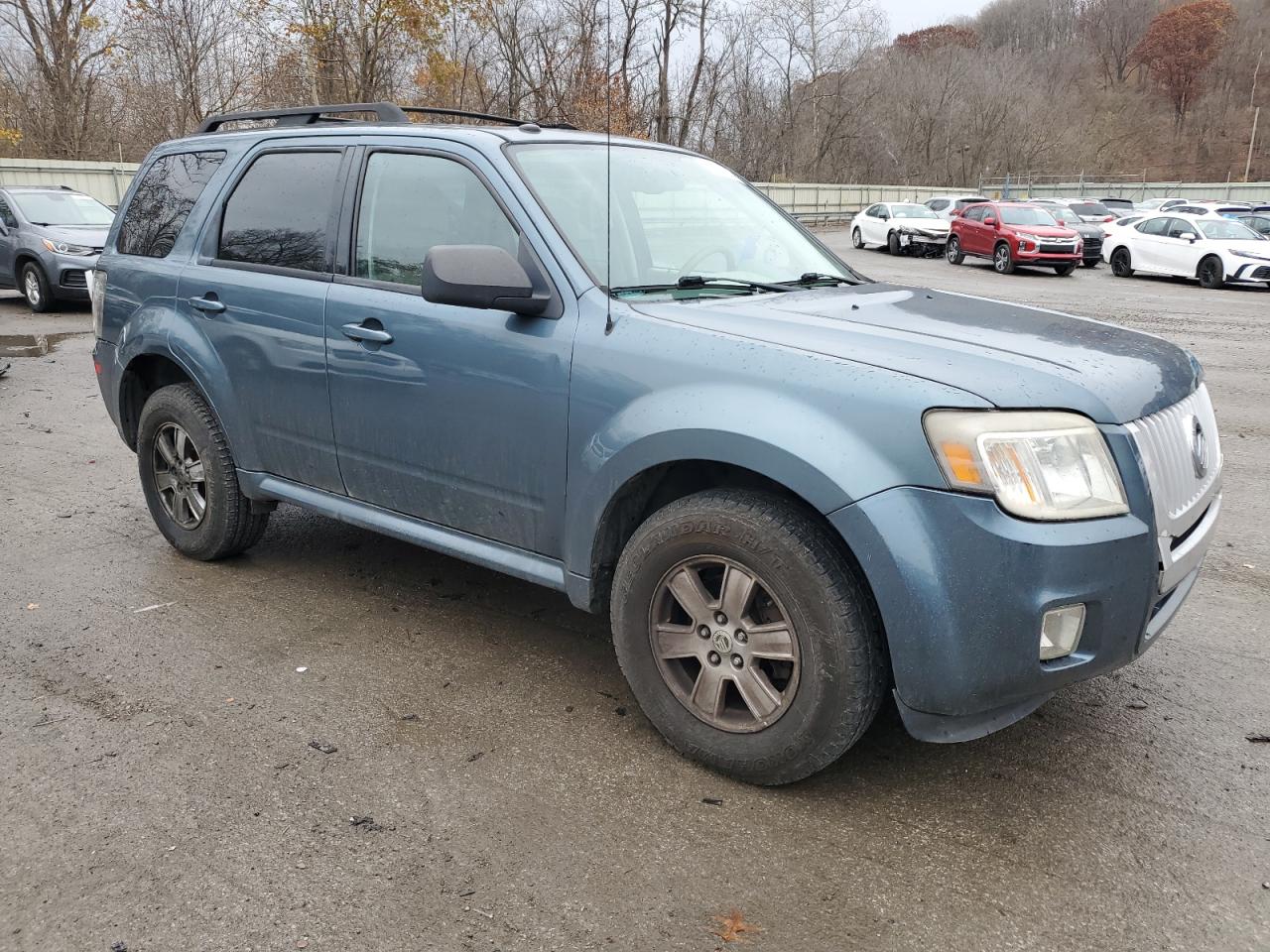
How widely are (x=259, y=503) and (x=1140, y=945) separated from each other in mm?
3940

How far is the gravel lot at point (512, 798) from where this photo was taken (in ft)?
8.36

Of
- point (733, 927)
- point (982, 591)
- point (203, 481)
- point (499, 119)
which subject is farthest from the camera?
point (203, 481)

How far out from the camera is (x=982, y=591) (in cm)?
263

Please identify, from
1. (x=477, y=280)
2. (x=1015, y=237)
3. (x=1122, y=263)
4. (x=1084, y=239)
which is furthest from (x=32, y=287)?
(x=1084, y=239)

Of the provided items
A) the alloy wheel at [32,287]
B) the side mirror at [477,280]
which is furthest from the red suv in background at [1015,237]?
the side mirror at [477,280]

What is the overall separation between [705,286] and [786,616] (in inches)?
51.9

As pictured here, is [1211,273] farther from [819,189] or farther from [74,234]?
[819,189]

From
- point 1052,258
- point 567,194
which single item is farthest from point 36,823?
point 1052,258

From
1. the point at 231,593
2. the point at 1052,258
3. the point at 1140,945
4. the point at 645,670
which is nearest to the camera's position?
the point at 1140,945

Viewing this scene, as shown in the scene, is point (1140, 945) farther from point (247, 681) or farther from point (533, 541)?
point (247, 681)

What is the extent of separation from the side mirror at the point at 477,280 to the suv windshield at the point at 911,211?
28.5 metres

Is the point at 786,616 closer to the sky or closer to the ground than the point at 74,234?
closer to the ground

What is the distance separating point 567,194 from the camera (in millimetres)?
3701

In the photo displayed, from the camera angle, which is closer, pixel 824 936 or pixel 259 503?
pixel 824 936
